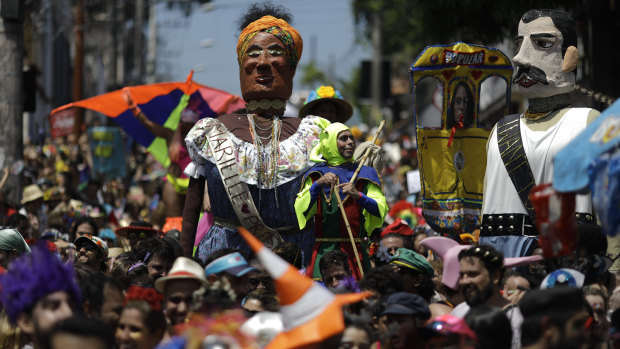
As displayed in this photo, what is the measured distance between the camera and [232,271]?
615 cm

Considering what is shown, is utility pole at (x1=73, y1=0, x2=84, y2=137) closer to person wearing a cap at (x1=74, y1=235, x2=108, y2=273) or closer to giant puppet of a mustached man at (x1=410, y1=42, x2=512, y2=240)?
person wearing a cap at (x1=74, y1=235, x2=108, y2=273)

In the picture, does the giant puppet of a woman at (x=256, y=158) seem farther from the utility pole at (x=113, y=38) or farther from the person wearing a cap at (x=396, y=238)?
the utility pole at (x=113, y=38)

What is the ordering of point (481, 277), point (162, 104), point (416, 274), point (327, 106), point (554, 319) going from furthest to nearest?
point (162, 104), point (327, 106), point (416, 274), point (481, 277), point (554, 319)

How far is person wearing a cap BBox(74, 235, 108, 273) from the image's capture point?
7886 millimetres

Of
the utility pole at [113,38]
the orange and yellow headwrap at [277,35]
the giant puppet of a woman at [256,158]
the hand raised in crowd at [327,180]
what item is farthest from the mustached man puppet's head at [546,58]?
the utility pole at [113,38]

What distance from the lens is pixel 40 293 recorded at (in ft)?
16.3

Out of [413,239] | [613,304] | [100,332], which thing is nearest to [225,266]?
[100,332]

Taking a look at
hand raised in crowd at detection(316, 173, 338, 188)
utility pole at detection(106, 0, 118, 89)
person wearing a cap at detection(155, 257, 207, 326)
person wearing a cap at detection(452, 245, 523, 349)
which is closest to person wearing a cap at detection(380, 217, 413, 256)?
hand raised in crowd at detection(316, 173, 338, 188)

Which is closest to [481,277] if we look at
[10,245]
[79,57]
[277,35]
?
[277,35]

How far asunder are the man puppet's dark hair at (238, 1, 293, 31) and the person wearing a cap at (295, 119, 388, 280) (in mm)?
1384

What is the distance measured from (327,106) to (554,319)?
5.32 meters

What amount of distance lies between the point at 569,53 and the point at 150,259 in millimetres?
3123

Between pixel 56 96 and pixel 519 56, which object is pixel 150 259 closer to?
pixel 519 56

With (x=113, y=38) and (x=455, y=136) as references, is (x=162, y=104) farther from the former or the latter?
(x=113, y=38)
